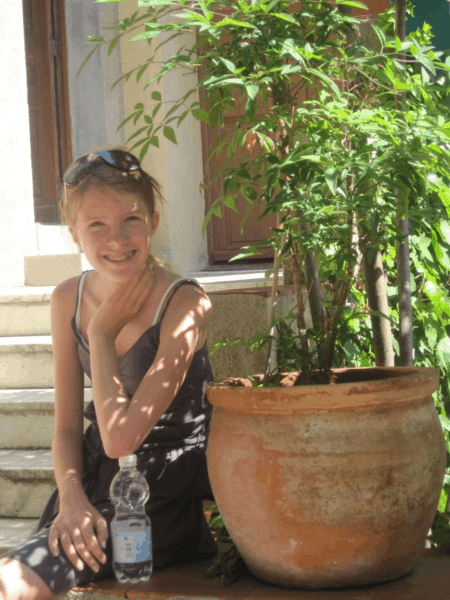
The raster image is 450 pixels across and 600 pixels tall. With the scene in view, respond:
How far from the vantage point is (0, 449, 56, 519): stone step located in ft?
9.41

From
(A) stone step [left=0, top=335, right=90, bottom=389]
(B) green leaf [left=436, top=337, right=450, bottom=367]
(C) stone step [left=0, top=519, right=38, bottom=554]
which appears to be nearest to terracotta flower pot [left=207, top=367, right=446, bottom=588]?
(B) green leaf [left=436, top=337, right=450, bottom=367]

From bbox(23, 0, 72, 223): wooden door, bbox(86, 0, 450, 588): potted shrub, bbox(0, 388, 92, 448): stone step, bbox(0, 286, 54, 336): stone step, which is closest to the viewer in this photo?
bbox(86, 0, 450, 588): potted shrub

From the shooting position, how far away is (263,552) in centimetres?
186

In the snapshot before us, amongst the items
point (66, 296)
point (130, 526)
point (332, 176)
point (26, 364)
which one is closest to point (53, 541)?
point (130, 526)

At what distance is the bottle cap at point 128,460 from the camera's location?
198 centimetres

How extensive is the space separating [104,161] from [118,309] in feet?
1.34

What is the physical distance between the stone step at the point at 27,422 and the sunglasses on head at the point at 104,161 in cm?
133

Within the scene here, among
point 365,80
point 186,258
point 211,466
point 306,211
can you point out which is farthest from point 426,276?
point 186,258

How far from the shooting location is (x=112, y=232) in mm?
2090

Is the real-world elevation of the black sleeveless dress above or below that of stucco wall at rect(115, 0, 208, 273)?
below

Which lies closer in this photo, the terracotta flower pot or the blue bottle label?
the terracotta flower pot

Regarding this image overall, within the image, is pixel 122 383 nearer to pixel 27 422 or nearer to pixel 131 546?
pixel 131 546

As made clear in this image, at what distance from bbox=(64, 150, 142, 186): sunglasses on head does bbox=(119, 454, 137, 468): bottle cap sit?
2.48 feet

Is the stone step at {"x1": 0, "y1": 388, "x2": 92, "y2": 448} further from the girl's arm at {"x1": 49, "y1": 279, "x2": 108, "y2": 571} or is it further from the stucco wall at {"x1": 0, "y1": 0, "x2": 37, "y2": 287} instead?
the stucco wall at {"x1": 0, "y1": 0, "x2": 37, "y2": 287}
